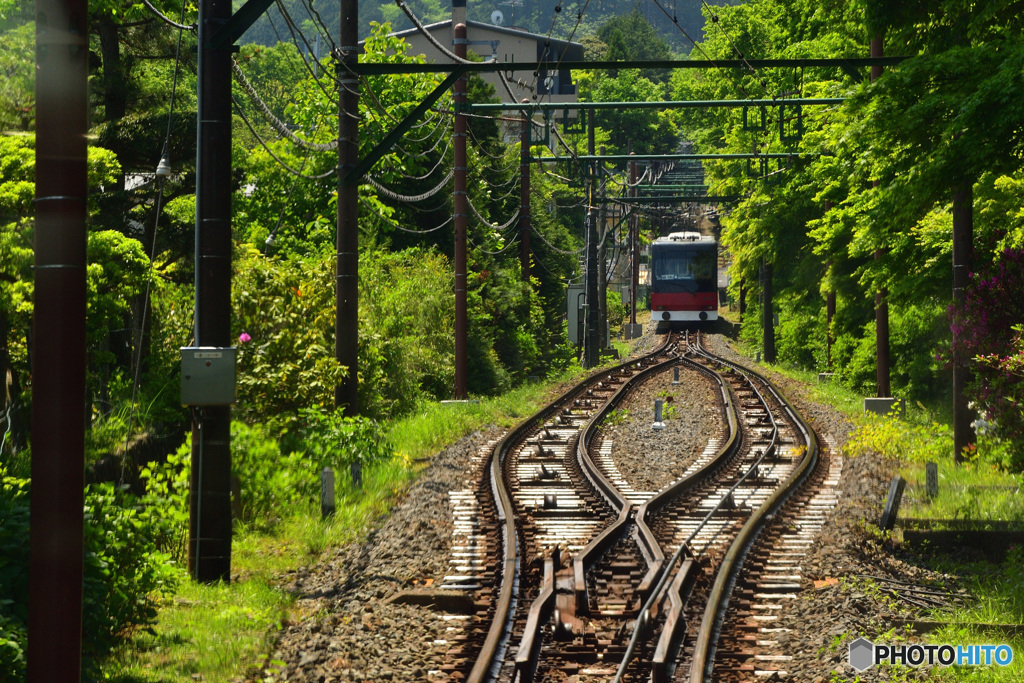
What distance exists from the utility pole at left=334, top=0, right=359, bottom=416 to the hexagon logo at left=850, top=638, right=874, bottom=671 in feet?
30.9

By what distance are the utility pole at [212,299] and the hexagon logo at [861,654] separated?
17.4ft

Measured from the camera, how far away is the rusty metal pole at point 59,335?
196 inches

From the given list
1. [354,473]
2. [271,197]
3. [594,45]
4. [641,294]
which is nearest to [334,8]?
[594,45]

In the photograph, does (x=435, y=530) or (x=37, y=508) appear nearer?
(x=37, y=508)

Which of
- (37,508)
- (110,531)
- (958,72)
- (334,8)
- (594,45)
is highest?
(334,8)

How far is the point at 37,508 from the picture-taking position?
5023 millimetres

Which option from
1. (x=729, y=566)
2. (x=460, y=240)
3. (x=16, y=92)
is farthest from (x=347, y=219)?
(x=729, y=566)

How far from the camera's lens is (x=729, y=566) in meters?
9.66

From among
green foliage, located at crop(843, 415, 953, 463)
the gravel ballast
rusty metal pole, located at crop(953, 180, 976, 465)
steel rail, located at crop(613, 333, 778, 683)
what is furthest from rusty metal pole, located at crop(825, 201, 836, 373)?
the gravel ballast

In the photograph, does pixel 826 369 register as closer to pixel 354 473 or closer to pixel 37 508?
pixel 354 473

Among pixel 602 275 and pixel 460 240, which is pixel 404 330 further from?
pixel 602 275

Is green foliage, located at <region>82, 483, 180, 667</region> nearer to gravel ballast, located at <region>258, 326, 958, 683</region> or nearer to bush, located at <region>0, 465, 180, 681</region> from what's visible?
bush, located at <region>0, 465, 180, 681</region>

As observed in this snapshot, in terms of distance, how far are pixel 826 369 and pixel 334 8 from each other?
169 metres
